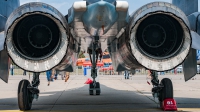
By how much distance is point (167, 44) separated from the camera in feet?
18.5

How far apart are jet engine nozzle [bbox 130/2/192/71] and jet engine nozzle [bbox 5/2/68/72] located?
48.6 inches

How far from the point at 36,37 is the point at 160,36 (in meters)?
2.30

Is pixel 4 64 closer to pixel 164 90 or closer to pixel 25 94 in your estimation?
pixel 25 94

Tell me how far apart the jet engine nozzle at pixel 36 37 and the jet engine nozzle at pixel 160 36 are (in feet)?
4.05

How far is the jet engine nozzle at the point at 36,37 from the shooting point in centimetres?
487

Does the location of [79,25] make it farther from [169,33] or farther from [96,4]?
[169,33]

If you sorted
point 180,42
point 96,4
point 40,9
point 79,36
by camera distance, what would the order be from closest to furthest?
point 96,4 < point 40,9 < point 180,42 < point 79,36

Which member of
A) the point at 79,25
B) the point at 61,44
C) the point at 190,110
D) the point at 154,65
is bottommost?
the point at 190,110

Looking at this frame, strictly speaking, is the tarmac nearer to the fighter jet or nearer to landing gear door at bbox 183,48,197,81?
landing gear door at bbox 183,48,197,81

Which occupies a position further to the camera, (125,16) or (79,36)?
(79,36)

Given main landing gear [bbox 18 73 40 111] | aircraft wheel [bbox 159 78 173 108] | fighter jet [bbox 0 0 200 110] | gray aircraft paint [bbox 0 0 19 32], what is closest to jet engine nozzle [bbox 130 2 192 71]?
fighter jet [bbox 0 0 200 110]

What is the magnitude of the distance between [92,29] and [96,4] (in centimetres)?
96

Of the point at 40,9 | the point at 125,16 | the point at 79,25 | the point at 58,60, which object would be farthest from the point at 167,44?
Result: the point at 40,9

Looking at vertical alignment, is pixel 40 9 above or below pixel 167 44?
above
